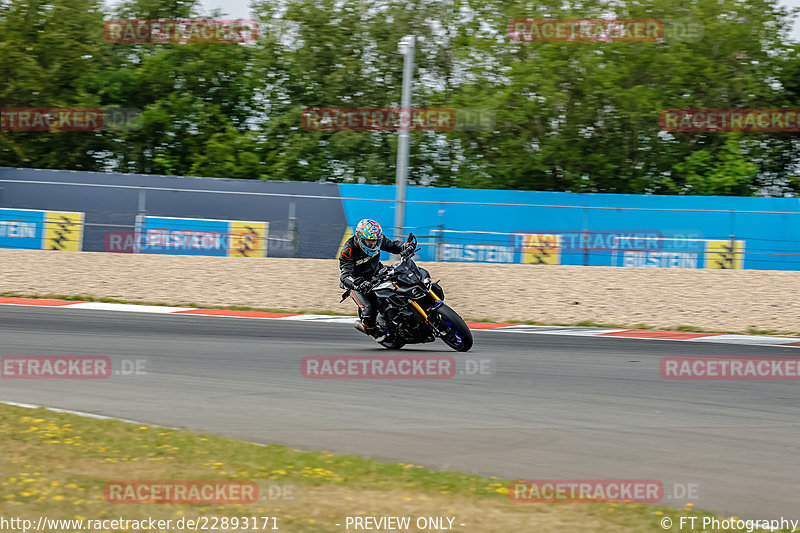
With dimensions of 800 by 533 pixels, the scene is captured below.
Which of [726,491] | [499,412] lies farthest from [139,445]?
[726,491]

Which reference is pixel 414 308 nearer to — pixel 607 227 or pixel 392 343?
pixel 392 343

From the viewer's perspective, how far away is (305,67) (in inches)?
1458

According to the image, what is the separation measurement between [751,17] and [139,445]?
32.6 meters

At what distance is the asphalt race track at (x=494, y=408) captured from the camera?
6.28 m
